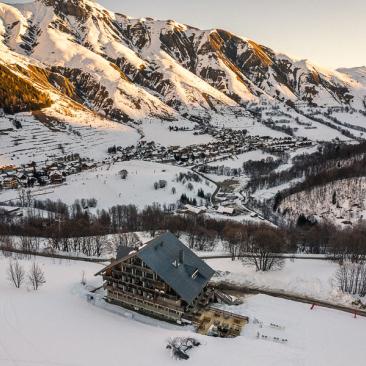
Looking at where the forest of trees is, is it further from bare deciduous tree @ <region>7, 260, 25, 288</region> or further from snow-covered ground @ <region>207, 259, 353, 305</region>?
bare deciduous tree @ <region>7, 260, 25, 288</region>

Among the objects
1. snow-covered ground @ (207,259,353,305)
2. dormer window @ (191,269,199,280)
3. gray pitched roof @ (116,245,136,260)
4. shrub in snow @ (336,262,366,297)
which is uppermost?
gray pitched roof @ (116,245,136,260)

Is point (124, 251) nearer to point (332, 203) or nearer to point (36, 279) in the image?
point (36, 279)

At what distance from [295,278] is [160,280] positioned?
77.6 ft

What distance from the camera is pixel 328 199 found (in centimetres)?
12438

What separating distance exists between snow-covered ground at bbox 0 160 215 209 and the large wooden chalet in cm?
8083

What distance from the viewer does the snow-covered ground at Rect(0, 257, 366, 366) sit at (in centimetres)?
3653

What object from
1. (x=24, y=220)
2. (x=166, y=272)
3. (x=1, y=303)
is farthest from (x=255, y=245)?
(x=24, y=220)

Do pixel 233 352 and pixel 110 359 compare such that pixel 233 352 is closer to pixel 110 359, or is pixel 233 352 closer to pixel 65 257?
pixel 110 359

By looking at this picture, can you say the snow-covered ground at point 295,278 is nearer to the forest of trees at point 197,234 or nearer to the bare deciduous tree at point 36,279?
the forest of trees at point 197,234

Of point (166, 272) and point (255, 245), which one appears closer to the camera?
point (166, 272)

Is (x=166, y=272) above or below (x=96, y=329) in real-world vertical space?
above

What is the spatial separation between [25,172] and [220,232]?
11421 cm

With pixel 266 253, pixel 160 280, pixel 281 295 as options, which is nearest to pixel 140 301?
pixel 160 280

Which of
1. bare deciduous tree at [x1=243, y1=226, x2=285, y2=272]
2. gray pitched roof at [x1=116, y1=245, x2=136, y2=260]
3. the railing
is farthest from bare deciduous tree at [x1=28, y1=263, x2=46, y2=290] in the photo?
bare deciduous tree at [x1=243, y1=226, x2=285, y2=272]
